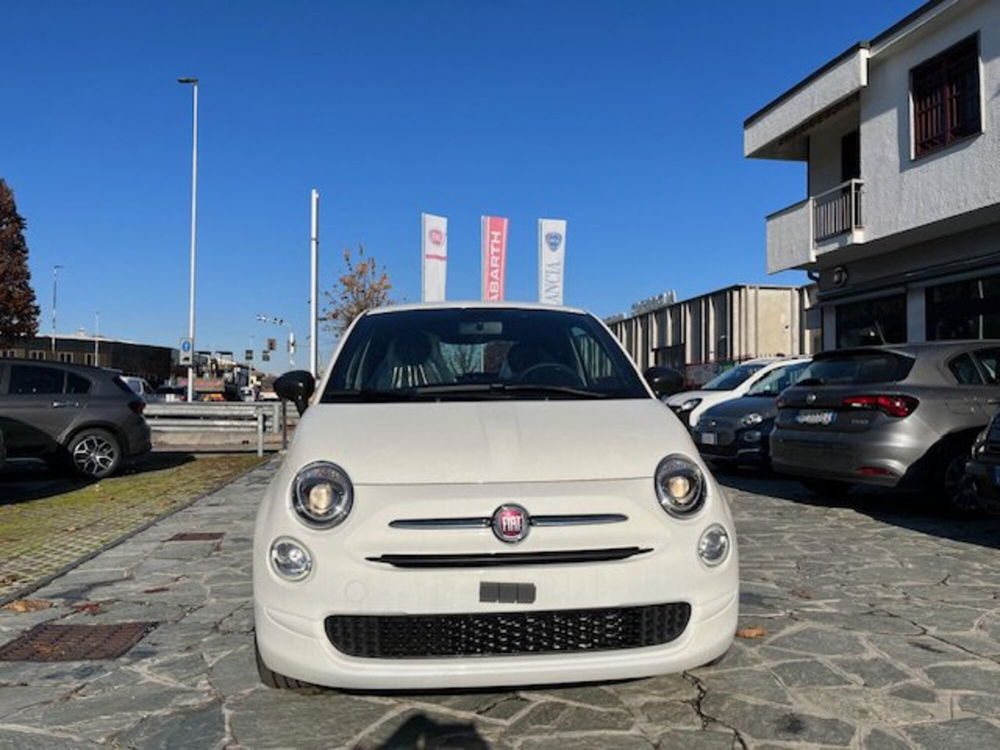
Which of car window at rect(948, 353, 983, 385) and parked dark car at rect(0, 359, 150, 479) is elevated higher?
car window at rect(948, 353, 983, 385)

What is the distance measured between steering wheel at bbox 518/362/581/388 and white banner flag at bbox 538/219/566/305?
16657 millimetres

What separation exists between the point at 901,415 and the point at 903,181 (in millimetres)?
9292

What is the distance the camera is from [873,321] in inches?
671

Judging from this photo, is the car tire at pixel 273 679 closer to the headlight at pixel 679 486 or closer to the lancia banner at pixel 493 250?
the headlight at pixel 679 486

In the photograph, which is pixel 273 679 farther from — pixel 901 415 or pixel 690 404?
pixel 690 404

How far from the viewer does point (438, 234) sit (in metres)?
21.4

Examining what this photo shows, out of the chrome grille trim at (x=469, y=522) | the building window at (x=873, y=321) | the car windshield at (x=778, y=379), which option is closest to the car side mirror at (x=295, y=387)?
the chrome grille trim at (x=469, y=522)

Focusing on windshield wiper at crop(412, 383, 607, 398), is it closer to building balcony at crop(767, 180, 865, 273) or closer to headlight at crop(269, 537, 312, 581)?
headlight at crop(269, 537, 312, 581)

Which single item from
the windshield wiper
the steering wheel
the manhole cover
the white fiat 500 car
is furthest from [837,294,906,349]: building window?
the white fiat 500 car

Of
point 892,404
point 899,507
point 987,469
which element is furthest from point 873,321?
point 987,469

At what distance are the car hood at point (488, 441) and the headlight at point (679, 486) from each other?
0.16ft

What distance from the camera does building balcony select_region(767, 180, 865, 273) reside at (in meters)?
16.1

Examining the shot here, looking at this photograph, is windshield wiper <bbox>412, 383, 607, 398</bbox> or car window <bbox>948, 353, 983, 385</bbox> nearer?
windshield wiper <bbox>412, 383, 607, 398</bbox>

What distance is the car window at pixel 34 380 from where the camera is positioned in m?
10.9
